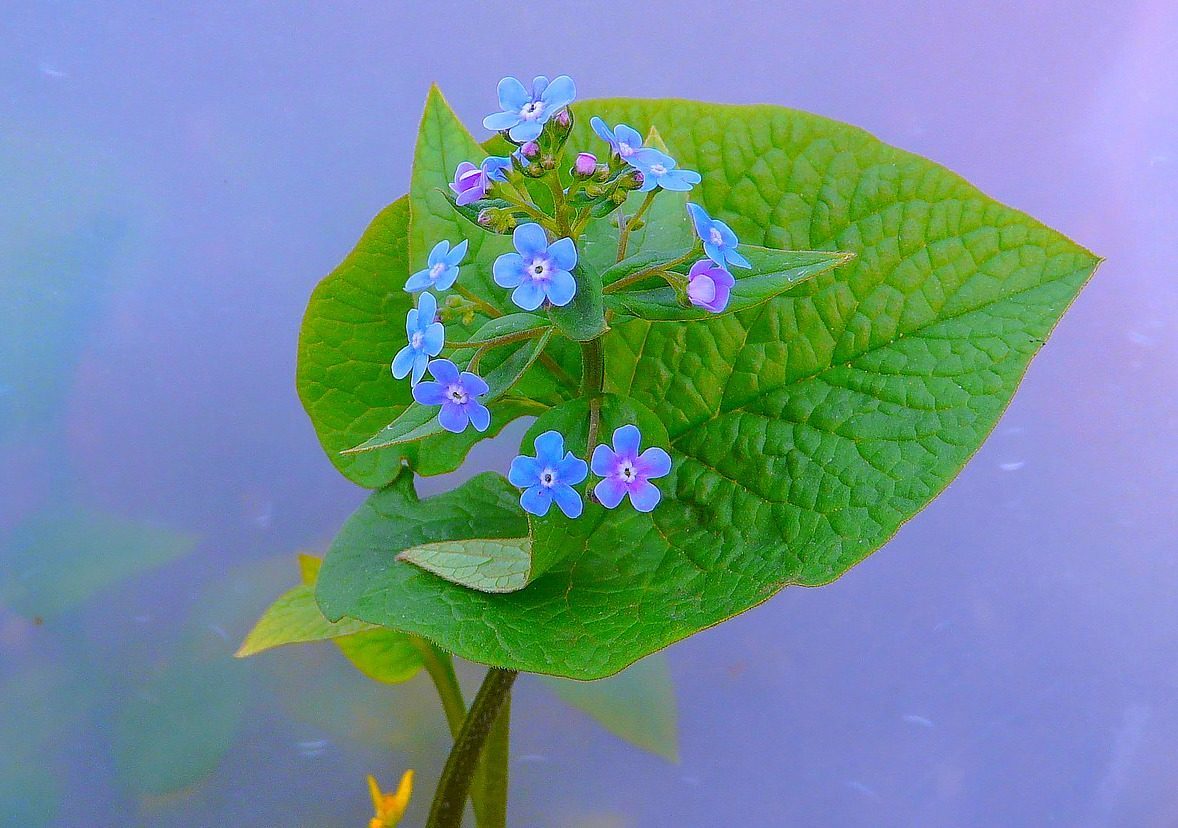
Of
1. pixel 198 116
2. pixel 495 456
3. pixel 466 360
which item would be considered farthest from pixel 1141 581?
pixel 198 116

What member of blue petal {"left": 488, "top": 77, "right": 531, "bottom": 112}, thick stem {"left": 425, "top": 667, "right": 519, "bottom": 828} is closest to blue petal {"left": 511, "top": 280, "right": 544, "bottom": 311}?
blue petal {"left": 488, "top": 77, "right": 531, "bottom": 112}

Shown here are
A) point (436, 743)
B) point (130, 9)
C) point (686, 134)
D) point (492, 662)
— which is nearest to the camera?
point (492, 662)

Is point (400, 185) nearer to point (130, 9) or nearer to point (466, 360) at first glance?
point (130, 9)

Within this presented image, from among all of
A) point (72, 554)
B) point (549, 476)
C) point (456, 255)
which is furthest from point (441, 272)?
point (72, 554)

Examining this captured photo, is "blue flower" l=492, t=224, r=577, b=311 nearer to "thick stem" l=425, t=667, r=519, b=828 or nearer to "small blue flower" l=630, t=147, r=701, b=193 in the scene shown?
"small blue flower" l=630, t=147, r=701, b=193

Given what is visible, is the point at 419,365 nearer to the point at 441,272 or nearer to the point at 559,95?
the point at 441,272

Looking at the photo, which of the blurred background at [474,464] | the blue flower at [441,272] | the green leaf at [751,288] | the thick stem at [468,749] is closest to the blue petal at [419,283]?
the blue flower at [441,272]

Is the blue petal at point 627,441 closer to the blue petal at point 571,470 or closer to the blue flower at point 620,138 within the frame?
the blue petal at point 571,470
